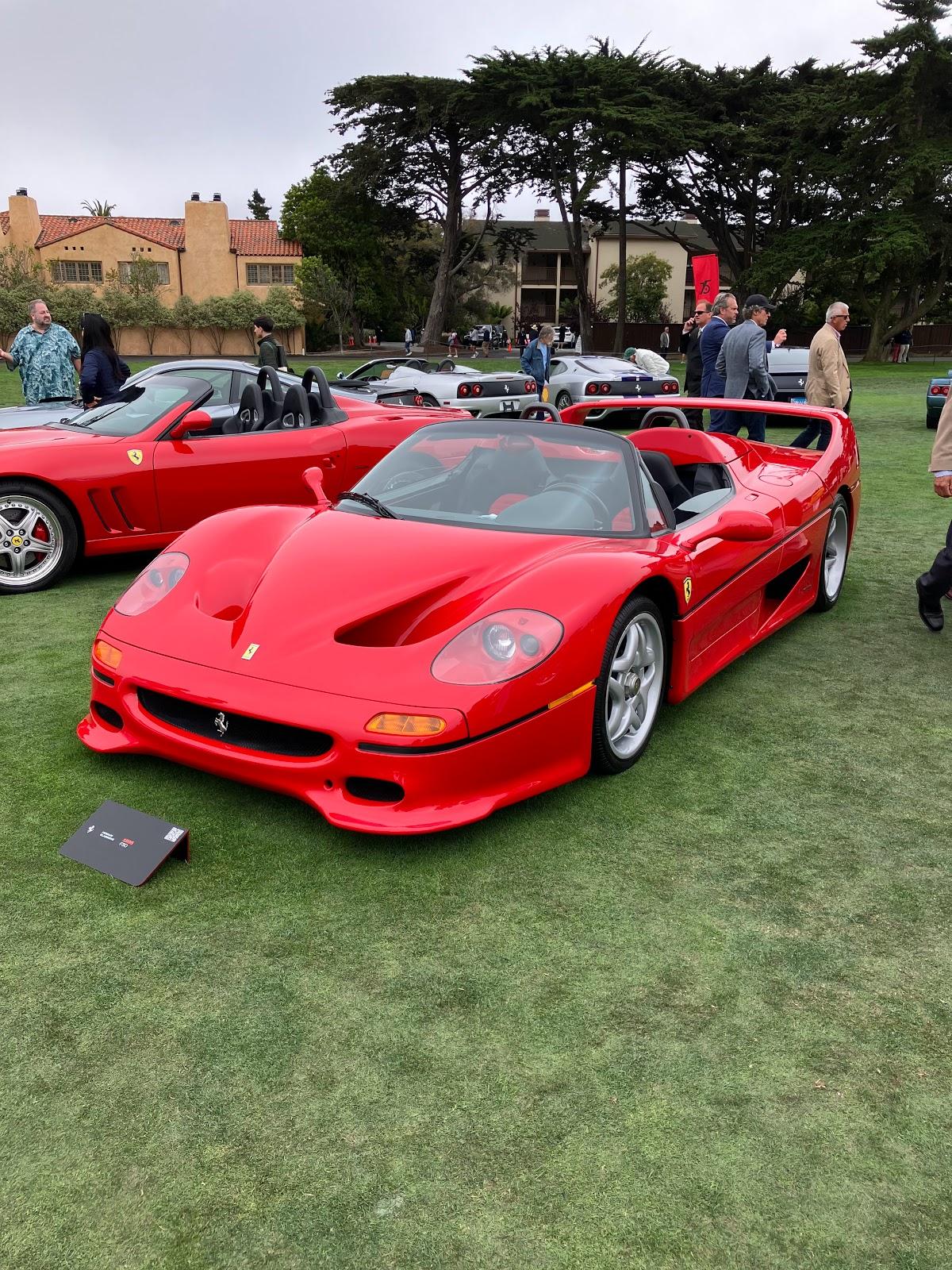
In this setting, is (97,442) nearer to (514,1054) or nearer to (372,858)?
(372,858)

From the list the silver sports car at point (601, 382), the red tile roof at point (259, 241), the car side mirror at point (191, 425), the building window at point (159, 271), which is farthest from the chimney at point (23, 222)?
the car side mirror at point (191, 425)

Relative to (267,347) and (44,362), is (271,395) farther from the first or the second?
(44,362)

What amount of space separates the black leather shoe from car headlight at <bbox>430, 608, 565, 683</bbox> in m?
2.92

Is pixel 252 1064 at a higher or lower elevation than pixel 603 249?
lower

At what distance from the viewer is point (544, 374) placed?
1475cm

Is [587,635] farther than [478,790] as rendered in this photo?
Yes

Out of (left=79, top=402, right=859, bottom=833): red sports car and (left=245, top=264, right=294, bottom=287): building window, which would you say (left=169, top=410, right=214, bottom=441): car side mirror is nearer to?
(left=79, top=402, right=859, bottom=833): red sports car

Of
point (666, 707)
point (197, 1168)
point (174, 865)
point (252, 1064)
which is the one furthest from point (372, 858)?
point (666, 707)

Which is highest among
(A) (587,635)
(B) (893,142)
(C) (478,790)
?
Result: (B) (893,142)

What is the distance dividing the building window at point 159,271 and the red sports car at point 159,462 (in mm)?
54465

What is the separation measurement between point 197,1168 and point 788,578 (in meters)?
3.83

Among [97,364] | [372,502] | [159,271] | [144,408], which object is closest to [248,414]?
[144,408]

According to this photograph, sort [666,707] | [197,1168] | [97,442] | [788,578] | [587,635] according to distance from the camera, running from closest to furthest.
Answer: [197,1168] → [587,635] → [666,707] → [788,578] → [97,442]

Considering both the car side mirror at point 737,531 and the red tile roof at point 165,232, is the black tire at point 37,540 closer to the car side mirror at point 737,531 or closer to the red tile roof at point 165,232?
the car side mirror at point 737,531
